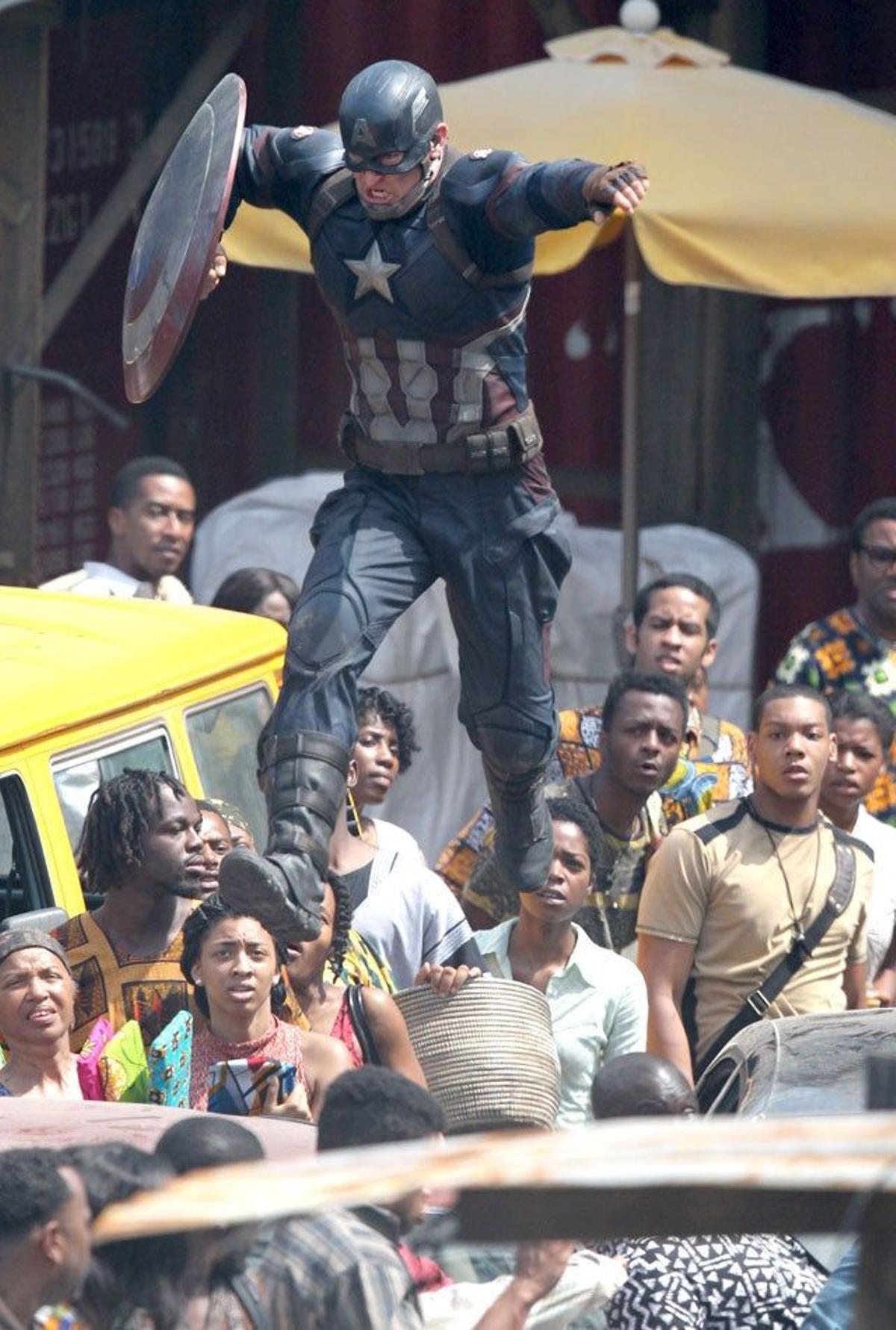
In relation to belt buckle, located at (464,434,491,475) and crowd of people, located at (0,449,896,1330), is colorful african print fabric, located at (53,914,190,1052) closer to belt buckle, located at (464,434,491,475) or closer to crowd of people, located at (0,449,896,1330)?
A: crowd of people, located at (0,449,896,1330)

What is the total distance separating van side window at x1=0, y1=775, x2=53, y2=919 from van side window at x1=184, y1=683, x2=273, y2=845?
31.4 inches

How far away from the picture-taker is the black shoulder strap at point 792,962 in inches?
288

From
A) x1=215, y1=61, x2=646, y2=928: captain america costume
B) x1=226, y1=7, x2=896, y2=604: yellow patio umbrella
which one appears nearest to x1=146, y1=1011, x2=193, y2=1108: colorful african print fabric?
x1=215, y1=61, x2=646, y2=928: captain america costume

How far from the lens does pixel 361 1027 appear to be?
6.30 metres

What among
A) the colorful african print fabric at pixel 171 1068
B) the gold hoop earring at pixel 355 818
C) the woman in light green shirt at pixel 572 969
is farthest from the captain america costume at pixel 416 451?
the gold hoop earring at pixel 355 818

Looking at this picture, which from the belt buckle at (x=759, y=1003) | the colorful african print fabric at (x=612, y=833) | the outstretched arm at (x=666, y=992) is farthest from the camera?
the colorful african print fabric at (x=612, y=833)

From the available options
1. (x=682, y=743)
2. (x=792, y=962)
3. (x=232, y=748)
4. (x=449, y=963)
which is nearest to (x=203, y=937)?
(x=449, y=963)

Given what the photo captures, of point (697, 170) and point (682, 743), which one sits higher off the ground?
point (697, 170)

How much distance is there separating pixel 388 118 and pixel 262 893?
1639mm

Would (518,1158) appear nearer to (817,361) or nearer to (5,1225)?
(5,1225)

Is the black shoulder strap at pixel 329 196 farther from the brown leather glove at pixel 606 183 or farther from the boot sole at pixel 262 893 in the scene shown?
the boot sole at pixel 262 893

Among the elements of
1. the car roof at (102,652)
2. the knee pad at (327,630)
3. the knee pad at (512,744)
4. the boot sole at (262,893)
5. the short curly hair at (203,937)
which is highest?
the knee pad at (327,630)

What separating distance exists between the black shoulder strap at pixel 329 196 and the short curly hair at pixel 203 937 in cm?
151

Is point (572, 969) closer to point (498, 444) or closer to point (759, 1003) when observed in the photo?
point (759, 1003)
